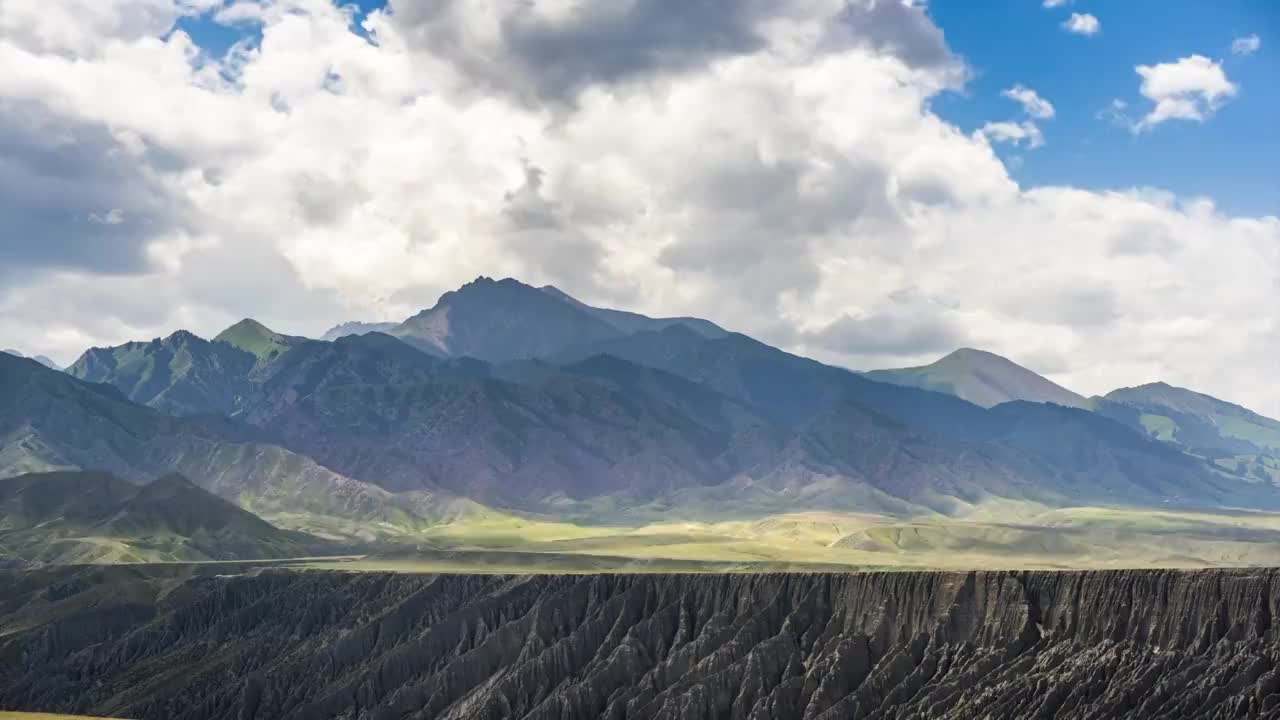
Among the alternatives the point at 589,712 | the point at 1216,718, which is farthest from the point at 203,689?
the point at 1216,718

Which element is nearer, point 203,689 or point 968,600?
point 968,600

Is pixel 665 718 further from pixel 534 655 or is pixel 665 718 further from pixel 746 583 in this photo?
pixel 534 655

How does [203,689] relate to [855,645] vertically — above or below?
below

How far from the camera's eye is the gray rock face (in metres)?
106

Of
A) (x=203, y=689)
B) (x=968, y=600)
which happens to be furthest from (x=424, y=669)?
(x=968, y=600)

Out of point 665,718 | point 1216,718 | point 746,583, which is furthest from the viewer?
point 746,583

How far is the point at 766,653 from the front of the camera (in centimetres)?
13700

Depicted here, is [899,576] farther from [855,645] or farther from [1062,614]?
[1062,614]

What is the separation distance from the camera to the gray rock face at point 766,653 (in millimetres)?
106375

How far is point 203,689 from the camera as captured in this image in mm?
189750

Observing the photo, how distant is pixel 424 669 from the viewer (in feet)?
575

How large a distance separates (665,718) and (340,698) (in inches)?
2141

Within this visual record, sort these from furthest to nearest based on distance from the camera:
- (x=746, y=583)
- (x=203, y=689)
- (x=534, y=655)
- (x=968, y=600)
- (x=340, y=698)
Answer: (x=203, y=689), (x=340, y=698), (x=534, y=655), (x=746, y=583), (x=968, y=600)

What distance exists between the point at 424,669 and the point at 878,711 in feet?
238
